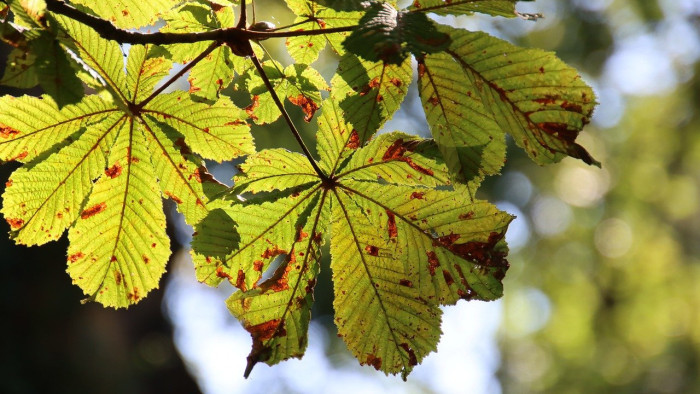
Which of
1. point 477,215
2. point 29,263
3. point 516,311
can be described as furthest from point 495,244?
point 516,311

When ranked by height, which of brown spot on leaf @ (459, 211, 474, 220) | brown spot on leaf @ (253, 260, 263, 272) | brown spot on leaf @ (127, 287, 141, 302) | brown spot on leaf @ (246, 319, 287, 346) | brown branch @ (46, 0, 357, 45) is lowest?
brown spot on leaf @ (246, 319, 287, 346)

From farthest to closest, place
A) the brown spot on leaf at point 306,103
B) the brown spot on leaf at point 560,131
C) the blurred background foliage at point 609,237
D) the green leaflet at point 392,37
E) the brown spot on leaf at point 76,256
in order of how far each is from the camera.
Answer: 1. the blurred background foliage at point 609,237
2. the brown spot on leaf at point 306,103
3. the brown spot on leaf at point 76,256
4. the brown spot on leaf at point 560,131
5. the green leaflet at point 392,37

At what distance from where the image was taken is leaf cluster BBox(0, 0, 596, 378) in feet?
2.63

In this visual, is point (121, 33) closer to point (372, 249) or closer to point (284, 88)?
point (284, 88)

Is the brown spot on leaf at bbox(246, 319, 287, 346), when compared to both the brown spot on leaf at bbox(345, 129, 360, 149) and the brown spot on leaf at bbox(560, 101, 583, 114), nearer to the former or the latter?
the brown spot on leaf at bbox(345, 129, 360, 149)

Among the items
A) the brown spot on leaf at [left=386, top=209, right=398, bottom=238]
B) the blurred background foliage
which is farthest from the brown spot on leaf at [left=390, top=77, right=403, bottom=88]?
the blurred background foliage

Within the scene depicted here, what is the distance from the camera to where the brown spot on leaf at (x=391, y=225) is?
90 centimetres

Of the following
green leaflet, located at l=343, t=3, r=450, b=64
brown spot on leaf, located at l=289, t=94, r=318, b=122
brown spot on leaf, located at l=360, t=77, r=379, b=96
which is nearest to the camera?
green leaflet, located at l=343, t=3, r=450, b=64

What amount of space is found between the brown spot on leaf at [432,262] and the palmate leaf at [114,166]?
32 cm

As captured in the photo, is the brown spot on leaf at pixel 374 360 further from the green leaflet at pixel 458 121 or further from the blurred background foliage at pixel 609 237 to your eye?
the blurred background foliage at pixel 609 237

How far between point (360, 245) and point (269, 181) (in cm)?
18

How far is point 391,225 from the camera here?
90 cm

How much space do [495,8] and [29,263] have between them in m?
4.13

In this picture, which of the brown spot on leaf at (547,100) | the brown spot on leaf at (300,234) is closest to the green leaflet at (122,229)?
the brown spot on leaf at (300,234)
